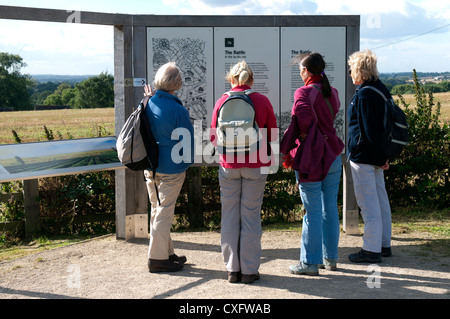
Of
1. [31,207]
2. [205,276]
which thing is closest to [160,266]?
[205,276]

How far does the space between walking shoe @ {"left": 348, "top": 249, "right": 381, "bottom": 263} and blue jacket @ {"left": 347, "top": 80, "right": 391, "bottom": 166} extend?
0.91 m

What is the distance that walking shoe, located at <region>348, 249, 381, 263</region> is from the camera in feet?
17.2

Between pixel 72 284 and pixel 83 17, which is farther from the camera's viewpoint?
pixel 83 17

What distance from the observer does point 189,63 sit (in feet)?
20.1

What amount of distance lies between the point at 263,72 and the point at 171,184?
206 centimetres

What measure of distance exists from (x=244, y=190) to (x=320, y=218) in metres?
0.76

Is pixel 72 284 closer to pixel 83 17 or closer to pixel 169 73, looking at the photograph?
pixel 169 73

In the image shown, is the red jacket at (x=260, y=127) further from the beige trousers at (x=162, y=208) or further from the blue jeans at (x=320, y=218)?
the beige trousers at (x=162, y=208)

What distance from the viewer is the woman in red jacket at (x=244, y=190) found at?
4488mm

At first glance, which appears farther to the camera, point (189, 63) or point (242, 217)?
point (189, 63)

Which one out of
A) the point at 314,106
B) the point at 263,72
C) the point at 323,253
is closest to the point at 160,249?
the point at 323,253

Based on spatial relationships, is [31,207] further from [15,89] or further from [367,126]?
[15,89]

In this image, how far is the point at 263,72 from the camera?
621 centimetres

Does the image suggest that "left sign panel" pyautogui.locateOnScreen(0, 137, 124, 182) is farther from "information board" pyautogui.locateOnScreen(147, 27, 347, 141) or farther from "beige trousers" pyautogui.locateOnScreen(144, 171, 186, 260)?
"beige trousers" pyautogui.locateOnScreen(144, 171, 186, 260)
